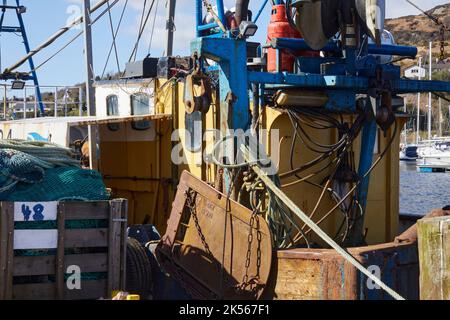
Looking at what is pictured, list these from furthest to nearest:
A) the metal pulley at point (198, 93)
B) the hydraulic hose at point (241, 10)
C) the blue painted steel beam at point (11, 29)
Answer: the blue painted steel beam at point (11, 29) < the hydraulic hose at point (241, 10) < the metal pulley at point (198, 93)

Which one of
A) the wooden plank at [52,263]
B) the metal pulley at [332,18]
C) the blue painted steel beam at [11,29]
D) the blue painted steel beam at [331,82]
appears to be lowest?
the wooden plank at [52,263]

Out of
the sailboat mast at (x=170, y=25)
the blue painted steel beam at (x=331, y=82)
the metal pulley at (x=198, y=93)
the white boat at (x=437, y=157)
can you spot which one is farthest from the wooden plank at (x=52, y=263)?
the white boat at (x=437, y=157)

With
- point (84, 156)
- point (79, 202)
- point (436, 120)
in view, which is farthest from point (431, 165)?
point (79, 202)

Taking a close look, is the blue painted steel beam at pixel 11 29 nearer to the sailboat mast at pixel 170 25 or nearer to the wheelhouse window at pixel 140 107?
the sailboat mast at pixel 170 25

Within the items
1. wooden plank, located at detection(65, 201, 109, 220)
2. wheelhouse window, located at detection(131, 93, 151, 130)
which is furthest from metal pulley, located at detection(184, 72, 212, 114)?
wheelhouse window, located at detection(131, 93, 151, 130)

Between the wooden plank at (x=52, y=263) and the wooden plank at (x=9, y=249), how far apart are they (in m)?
0.09

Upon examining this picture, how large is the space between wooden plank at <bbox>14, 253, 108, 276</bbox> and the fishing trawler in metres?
1.26

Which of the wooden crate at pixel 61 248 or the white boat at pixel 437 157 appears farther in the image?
the white boat at pixel 437 157

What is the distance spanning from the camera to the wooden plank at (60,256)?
272 inches

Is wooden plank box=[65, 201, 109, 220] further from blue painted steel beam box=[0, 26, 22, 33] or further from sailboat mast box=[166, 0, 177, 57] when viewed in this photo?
blue painted steel beam box=[0, 26, 22, 33]

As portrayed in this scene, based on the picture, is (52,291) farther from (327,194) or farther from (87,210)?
(327,194)

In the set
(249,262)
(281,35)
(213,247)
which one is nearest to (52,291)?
(213,247)

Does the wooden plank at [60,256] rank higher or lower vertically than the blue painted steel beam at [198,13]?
lower

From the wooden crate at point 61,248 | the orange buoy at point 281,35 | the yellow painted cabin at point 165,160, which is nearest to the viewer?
the wooden crate at point 61,248
